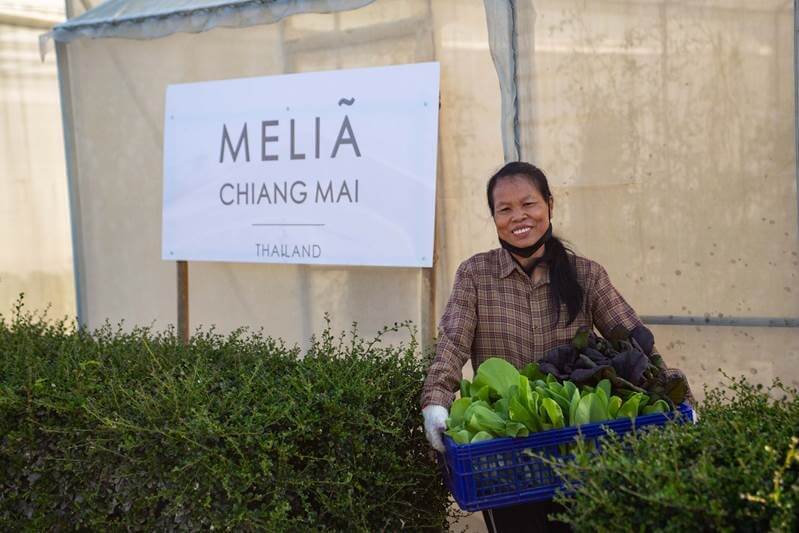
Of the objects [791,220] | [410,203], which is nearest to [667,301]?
[791,220]

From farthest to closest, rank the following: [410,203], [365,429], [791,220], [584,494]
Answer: [410,203]
[791,220]
[365,429]
[584,494]

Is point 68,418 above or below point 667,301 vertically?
below

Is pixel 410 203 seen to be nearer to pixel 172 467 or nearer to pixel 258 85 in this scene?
pixel 258 85

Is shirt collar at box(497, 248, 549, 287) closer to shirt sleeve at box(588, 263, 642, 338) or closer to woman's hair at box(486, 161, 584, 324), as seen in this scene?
woman's hair at box(486, 161, 584, 324)

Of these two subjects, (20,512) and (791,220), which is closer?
(20,512)

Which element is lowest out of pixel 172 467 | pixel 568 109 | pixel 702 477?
pixel 172 467

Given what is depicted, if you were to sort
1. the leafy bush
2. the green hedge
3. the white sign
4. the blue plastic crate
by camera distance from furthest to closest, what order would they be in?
the white sign
the green hedge
the blue plastic crate
the leafy bush

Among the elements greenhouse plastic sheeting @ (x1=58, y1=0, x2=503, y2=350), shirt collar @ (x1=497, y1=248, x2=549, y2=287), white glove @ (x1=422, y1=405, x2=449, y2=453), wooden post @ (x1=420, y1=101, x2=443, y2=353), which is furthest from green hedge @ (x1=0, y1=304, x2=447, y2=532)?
greenhouse plastic sheeting @ (x1=58, y1=0, x2=503, y2=350)

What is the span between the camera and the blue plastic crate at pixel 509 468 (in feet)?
8.63

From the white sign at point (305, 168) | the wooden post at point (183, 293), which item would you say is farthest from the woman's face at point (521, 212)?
the wooden post at point (183, 293)

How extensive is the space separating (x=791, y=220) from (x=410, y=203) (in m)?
1.76

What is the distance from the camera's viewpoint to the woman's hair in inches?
126

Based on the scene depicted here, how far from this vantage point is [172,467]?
319 cm

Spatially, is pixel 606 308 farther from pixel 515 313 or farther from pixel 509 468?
pixel 509 468
